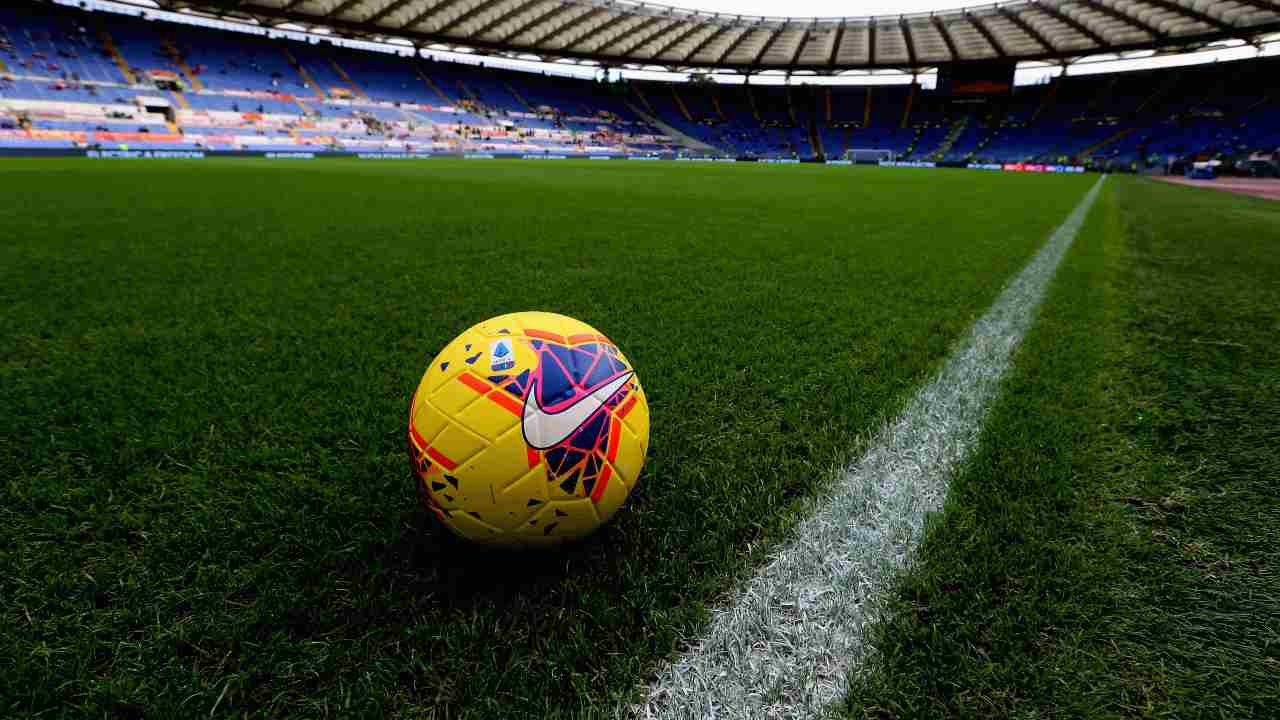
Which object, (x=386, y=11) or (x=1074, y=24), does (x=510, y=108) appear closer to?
(x=386, y=11)

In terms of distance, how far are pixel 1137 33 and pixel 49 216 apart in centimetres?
4826

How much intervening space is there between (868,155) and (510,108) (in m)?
28.7

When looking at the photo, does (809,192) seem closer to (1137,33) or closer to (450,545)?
(450,545)

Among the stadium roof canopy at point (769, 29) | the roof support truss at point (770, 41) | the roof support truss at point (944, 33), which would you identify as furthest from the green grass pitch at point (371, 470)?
the roof support truss at point (770, 41)

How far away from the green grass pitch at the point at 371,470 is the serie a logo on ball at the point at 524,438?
169 mm

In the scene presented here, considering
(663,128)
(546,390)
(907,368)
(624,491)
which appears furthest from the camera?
(663,128)

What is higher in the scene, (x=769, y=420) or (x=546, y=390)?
(x=546, y=390)

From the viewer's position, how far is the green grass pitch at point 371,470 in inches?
43.3

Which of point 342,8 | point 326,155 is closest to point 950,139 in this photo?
point 342,8

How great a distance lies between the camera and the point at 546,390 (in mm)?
1271

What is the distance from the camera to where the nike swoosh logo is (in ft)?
4.05

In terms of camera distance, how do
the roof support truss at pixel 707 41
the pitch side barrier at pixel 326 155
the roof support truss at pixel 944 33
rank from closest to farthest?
the pitch side barrier at pixel 326 155 < the roof support truss at pixel 944 33 < the roof support truss at pixel 707 41

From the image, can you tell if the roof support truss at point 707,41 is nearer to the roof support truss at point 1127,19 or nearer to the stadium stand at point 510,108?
the stadium stand at point 510,108

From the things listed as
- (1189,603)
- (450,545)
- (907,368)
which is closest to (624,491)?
(450,545)
